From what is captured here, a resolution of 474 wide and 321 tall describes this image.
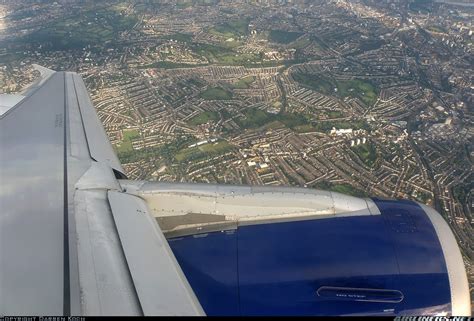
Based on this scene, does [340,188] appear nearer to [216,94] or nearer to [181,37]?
[216,94]

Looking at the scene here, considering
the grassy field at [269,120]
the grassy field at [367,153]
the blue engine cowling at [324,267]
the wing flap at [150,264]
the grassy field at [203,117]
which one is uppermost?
the wing flap at [150,264]

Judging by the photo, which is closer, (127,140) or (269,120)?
(127,140)

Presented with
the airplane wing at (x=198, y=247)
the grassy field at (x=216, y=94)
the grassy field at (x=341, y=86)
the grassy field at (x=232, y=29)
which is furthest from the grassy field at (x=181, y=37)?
the airplane wing at (x=198, y=247)

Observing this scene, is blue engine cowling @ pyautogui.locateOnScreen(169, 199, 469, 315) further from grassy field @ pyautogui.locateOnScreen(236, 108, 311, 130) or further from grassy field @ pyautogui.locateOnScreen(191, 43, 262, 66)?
grassy field @ pyautogui.locateOnScreen(191, 43, 262, 66)

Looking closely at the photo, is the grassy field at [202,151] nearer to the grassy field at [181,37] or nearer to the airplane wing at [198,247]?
the airplane wing at [198,247]

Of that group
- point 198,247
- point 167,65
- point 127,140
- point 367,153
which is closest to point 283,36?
point 167,65

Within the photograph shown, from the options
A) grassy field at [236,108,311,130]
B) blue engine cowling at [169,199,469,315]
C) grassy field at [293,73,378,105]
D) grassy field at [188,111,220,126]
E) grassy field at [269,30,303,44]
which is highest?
blue engine cowling at [169,199,469,315]

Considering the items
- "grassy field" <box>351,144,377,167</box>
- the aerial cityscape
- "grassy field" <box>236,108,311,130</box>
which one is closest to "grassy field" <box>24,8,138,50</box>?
the aerial cityscape
